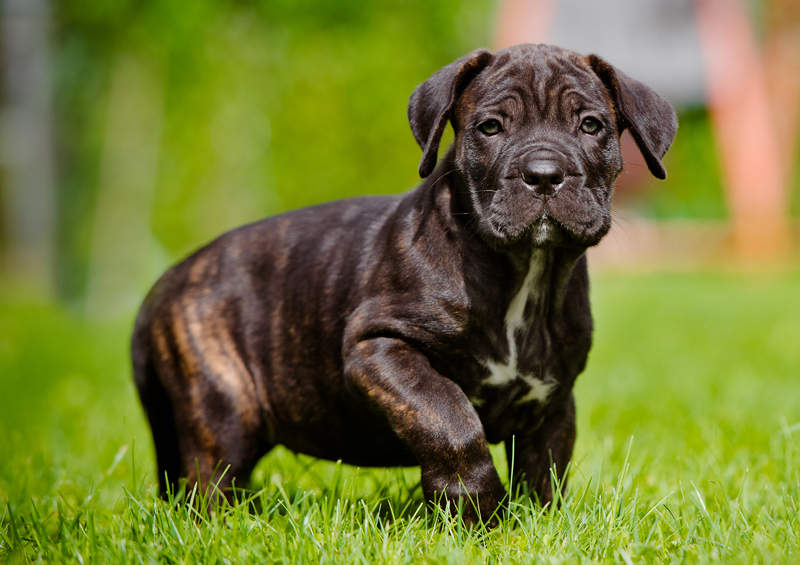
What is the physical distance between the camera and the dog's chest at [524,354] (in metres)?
3.41

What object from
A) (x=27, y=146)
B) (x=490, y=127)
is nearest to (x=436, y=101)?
(x=490, y=127)

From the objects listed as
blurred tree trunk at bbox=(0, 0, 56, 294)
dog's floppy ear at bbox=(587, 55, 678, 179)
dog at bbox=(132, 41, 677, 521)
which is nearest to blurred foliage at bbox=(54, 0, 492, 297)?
blurred tree trunk at bbox=(0, 0, 56, 294)

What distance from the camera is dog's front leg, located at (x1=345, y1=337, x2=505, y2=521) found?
3.14 m

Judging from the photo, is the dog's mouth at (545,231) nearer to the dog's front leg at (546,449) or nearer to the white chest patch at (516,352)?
the white chest patch at (516,352)

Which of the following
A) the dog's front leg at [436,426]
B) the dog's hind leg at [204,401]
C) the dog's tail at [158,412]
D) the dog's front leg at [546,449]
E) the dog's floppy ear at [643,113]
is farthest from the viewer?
the dog's tail at [158,412]

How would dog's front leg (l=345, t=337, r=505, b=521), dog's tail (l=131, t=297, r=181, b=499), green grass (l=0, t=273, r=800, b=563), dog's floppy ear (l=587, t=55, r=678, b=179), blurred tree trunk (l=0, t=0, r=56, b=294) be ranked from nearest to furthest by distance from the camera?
1. green grass (l=0, t=273, r=800, b=563)
2. dog's front leg (l=345, t=337, r=505, b=521)
3. dog's floppy ear (l=587, t=55, r=678, b=179)
4. dog's tail (l=131, t=297, r=181, b=499)
5. blurred tree trunk (l=0, t=0, r=56, b=294)

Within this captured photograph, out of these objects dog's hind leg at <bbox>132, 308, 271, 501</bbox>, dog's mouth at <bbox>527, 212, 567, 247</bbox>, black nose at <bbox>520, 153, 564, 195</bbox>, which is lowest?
dog's hind leg at <bbox>132, 308, 271, 501</bbox>

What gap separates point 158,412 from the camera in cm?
420

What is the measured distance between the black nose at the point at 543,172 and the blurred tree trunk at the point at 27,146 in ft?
42.2

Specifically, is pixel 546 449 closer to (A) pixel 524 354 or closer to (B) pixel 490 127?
(A) pixel 524 354

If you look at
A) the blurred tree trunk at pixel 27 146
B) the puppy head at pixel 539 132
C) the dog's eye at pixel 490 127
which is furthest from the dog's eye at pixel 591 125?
the blurred tree trunk at pixel 27 146

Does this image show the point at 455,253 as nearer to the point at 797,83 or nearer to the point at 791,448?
the point at 791,448

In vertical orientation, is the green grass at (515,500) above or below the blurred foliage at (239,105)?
below

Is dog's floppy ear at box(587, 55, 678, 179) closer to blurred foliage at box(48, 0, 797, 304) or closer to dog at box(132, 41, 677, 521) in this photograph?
dog at box(132, 41, 677, 521)
